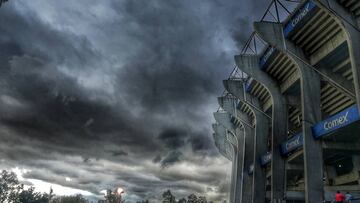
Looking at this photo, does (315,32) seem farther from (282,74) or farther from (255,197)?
(255,197)

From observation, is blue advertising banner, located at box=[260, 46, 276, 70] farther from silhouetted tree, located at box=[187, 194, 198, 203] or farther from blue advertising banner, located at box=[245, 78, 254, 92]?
silhouetted tree, located at box=[187, 194, 198, 203]

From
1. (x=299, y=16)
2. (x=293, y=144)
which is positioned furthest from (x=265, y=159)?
(x=299, y=16)

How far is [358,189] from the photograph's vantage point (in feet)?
74.4

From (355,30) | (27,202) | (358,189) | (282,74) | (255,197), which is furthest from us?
(27,202)

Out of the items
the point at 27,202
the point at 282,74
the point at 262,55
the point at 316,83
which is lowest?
the point at 27,202

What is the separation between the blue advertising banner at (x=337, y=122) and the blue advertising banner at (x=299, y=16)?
7636mm

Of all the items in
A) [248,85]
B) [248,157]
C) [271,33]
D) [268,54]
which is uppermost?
[268,54]

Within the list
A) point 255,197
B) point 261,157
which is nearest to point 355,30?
point 261,157

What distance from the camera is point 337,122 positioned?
19.9 metres

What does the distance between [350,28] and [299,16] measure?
5.22 meters

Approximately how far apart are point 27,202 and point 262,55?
4925 inches

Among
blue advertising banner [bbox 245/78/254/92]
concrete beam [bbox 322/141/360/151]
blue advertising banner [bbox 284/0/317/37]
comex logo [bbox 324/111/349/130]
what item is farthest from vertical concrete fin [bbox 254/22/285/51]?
blue advertising banner [bbox 245/78/254/92]

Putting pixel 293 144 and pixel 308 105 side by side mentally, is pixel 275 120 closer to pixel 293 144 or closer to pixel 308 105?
pixel 293 144

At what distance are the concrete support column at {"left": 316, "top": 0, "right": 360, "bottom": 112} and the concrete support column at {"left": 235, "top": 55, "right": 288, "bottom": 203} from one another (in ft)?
34.5
